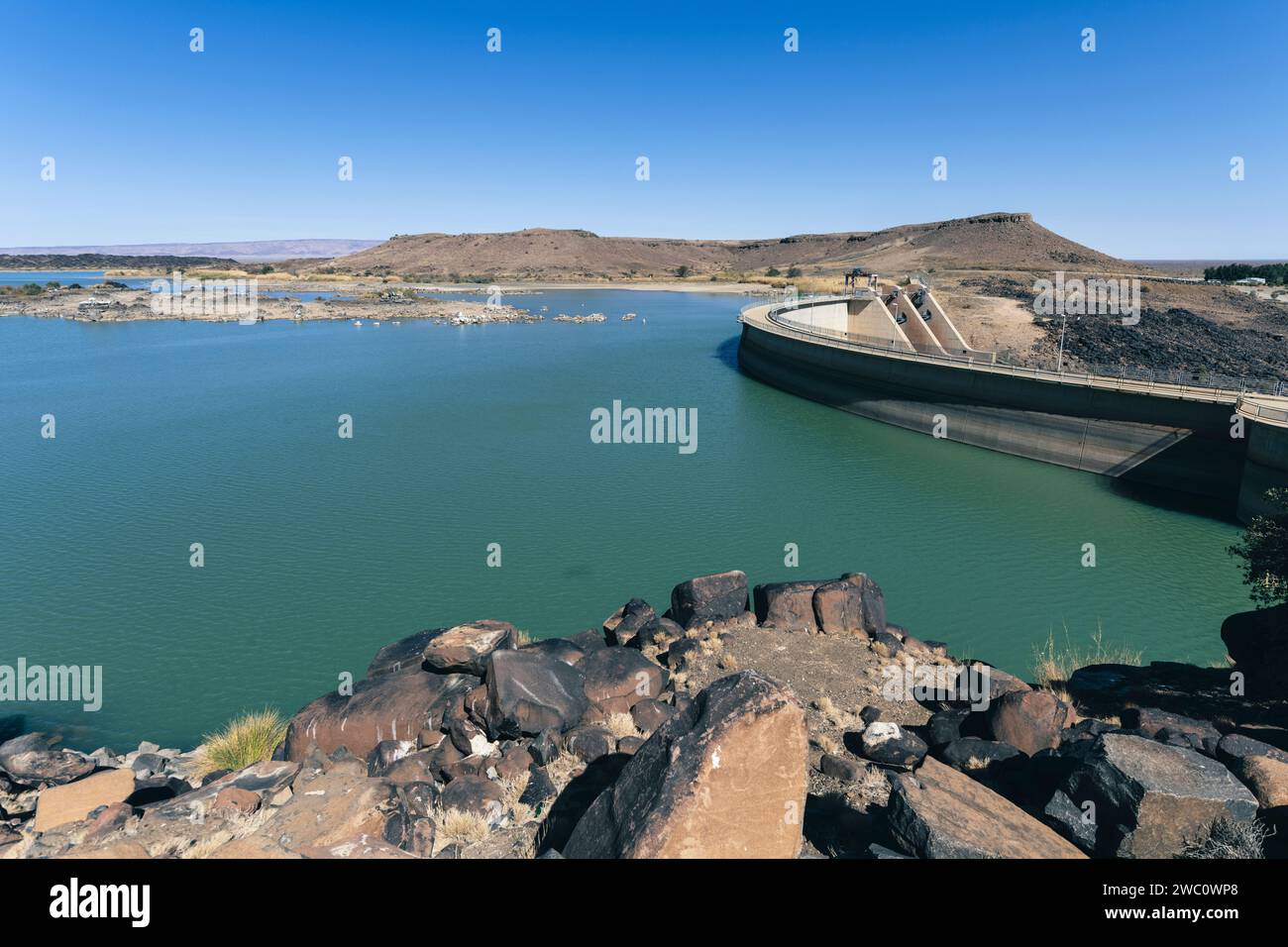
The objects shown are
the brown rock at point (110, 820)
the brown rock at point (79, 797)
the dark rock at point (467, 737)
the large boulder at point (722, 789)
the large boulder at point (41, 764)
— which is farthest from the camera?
the large boulder at point (41, 764)

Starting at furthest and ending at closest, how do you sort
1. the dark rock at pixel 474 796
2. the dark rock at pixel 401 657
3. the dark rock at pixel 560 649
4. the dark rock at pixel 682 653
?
the dark rock at pixel 682 653 < the dark rock at pixel 560 649 < the dark rock at pixel 401 657 < the dark rock at pixel 474 796

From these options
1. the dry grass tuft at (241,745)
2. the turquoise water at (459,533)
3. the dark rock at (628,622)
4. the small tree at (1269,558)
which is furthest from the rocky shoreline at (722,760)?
the turquoise water at (459,533)

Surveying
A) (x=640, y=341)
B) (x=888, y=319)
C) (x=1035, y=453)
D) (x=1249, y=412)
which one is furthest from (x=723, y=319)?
(x=1249, y=412)

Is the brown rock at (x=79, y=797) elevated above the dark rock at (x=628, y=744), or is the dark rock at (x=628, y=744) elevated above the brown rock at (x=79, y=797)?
the dark rock at (x=628, y=744)

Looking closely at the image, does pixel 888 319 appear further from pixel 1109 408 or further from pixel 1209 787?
pixel 1209 787

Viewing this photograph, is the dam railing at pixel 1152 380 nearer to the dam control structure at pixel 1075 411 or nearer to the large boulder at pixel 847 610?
the dam control structure at pixel 1075 411

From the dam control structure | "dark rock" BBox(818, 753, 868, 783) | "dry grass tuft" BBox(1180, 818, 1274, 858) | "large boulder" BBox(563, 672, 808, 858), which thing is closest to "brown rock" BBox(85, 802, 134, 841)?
"large boulder" BBox(563, 672, 808, 858)

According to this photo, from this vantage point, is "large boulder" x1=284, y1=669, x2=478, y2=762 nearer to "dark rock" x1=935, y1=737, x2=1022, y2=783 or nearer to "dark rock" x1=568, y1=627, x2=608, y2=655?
"dark rock" x1=568, y1=627, x2=608, y2=655
